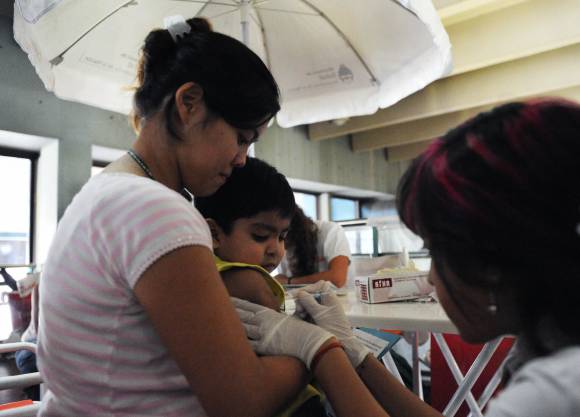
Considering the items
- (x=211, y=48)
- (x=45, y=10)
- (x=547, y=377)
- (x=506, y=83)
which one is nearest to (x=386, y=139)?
(x=506, y=83)

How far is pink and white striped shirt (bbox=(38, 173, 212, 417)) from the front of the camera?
660 millimetres

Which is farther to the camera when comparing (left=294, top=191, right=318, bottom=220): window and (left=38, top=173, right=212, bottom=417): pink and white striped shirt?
(left=294, top=191, right=318, bottom=220): window

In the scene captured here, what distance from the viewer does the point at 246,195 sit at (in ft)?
3.78

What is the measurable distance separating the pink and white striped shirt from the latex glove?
6.7 inches

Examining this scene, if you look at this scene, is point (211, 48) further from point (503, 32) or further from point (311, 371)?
point (503, 32)

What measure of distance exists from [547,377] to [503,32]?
12.2 feet

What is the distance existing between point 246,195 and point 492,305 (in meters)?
0.71

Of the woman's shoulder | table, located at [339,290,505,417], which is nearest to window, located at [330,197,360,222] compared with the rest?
table, located at [339,290,505,417]

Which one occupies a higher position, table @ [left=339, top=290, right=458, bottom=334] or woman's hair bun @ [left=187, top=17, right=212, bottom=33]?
woman's hair bun @ [left=187, top=17, right=212, bottom=33]

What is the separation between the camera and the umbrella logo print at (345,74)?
2.55 m

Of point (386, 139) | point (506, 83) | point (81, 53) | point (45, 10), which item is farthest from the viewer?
point (386, 139)

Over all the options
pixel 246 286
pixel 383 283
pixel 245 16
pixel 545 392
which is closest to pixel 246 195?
pixel 246 286

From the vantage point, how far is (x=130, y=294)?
68cm

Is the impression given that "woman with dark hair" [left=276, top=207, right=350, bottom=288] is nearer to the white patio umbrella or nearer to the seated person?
the white patio umbrella
